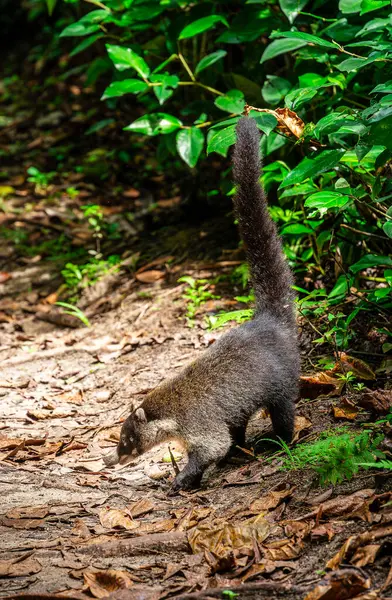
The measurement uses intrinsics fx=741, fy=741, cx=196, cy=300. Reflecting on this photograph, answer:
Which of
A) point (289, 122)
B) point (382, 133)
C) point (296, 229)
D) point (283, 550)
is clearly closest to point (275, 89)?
point (296, 229)

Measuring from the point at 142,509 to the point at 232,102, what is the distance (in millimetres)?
3019

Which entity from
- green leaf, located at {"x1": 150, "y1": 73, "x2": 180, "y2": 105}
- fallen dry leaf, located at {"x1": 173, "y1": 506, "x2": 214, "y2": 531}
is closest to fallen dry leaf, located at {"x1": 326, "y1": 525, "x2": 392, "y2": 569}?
fallen dry leaf, located at {"x1": 173, "y1": 506, "x2": 214, "y2": 531}

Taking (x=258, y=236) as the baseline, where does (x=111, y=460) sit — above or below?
below

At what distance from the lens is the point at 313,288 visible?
18.7ft

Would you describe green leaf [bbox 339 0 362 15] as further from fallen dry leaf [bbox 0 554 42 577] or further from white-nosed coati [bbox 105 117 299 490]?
fallen dry leaf [bbox 0 554 42 577]

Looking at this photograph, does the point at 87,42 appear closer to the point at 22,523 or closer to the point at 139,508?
the point at 139,508

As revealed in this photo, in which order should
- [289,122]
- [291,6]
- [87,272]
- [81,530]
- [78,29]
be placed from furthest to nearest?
1. [87,272]
2. [78,29]
3. [291,6]
4. [289,122]
5. [81,530]

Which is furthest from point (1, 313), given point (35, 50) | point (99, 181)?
point (35, 50)

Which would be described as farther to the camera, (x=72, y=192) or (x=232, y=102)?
(x=72, y=192)

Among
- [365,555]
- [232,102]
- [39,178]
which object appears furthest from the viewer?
[39,178]

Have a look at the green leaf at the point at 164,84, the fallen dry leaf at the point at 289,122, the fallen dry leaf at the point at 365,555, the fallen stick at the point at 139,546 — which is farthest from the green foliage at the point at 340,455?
the green leaf at the point at 164,84

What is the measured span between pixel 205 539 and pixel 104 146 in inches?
312

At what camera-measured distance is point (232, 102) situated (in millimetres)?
5414

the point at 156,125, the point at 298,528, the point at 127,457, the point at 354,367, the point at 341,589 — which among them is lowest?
the point at 127,457
